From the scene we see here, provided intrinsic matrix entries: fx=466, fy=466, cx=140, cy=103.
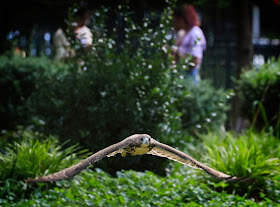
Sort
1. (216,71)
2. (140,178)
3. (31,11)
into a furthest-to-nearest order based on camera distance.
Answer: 1. (216,71)
2. (31,11)
3. (140,178)

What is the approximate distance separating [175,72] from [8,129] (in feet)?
13.8

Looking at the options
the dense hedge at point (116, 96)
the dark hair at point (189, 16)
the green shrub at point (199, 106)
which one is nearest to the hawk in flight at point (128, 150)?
the dense hedge at point (116, 96)

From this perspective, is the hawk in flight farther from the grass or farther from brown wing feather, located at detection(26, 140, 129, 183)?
the grass

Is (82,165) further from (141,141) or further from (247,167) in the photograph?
(247,167)

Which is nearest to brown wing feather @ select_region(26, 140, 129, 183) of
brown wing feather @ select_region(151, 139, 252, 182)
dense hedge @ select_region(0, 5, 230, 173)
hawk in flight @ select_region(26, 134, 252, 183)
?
hawk in flight @ select_region(26, 134, 252, 183)

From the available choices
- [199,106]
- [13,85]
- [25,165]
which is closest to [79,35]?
[25,165]

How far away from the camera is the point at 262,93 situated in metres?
7.68

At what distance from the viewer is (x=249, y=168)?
5066mm

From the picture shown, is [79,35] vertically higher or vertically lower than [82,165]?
higher

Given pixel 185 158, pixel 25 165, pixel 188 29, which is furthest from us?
pixel 188 29

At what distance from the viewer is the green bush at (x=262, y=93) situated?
7590 mm

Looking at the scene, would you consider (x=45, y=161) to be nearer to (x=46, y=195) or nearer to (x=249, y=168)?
(x=46, y=195)

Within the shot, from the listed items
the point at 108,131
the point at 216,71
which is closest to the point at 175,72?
the point at 108,131

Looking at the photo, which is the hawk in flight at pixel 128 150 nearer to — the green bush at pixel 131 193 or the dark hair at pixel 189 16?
the green bush at pixel 131 193
